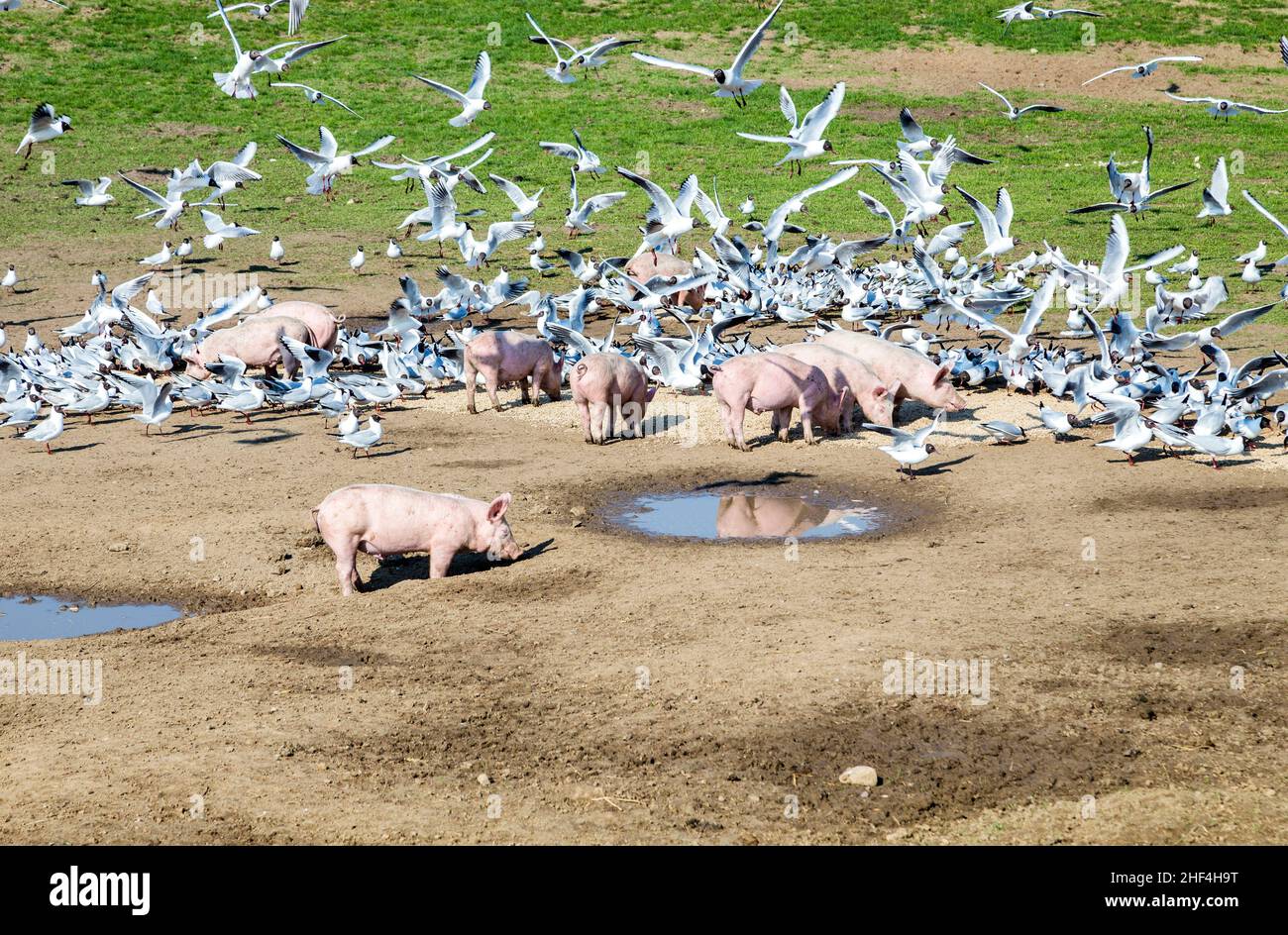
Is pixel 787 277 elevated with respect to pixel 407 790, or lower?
lower

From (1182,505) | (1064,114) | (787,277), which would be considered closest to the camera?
(1182,505)

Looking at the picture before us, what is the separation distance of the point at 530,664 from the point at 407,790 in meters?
1.87

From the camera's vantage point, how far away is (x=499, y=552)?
1146 centimetres

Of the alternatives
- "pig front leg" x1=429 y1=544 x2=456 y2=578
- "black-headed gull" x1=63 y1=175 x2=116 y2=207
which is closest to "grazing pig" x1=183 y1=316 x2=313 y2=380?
"pig front leg" x1=429 y1=544 x2=456 y2=578

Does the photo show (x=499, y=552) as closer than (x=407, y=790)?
No

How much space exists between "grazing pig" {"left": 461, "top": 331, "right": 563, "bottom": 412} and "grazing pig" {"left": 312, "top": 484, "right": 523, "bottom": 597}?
5863 millimetres

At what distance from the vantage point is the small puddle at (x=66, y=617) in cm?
1073

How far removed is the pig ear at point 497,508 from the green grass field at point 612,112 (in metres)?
15.9

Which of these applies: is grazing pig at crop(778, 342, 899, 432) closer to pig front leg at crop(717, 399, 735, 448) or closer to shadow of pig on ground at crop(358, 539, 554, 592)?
pig front leg at crop(717, 399, 735, 448)

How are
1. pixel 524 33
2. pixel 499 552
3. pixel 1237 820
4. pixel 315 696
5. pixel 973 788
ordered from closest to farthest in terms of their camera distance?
pixel 1237 820 → pixel 973 788 → pixel 315 696 → pixel 499 552 → pixel 524 33

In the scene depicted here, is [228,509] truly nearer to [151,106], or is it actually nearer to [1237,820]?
[1237,820]

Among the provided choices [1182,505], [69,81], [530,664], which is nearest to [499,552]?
[530,664]

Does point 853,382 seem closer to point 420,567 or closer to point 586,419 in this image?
point 586,419

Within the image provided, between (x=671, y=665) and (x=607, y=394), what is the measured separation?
6.87 m
